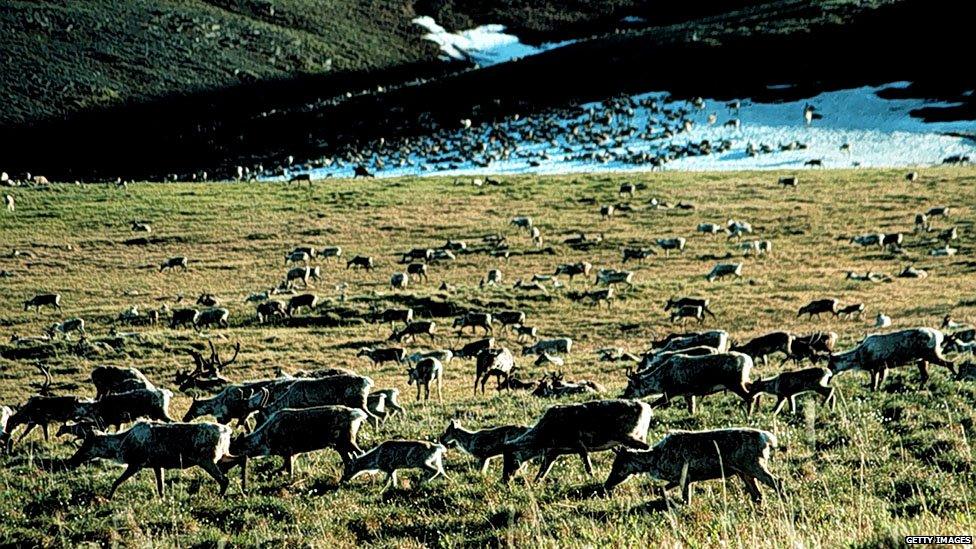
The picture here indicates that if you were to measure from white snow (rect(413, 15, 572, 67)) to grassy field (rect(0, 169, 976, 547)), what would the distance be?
10284cm

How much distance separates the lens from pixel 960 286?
33.2 m

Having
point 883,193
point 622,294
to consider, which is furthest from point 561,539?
point 883,193

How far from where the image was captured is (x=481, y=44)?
176000 millimetres

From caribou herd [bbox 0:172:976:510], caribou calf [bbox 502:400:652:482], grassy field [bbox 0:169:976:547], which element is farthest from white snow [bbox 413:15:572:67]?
caribou calf [bbox 502:400:652:482]

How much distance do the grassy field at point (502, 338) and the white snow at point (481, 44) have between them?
102842 mm

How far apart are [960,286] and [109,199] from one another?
59.1 m

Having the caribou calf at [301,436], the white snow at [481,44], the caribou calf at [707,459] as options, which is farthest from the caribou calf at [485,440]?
the white snow at [481,44]

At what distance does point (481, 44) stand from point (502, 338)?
154110 millimetres

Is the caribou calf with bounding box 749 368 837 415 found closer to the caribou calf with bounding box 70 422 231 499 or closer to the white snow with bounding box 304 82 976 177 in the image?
the caribou calf with bounding box 70 422 231 499

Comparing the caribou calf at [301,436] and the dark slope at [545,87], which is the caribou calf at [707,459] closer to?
the caribou calf at [301,436]

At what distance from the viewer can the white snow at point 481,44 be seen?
169m

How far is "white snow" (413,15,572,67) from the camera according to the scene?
6639 inches

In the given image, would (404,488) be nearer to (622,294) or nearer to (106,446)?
(106,446)

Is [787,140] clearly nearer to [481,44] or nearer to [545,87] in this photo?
[545,87]
